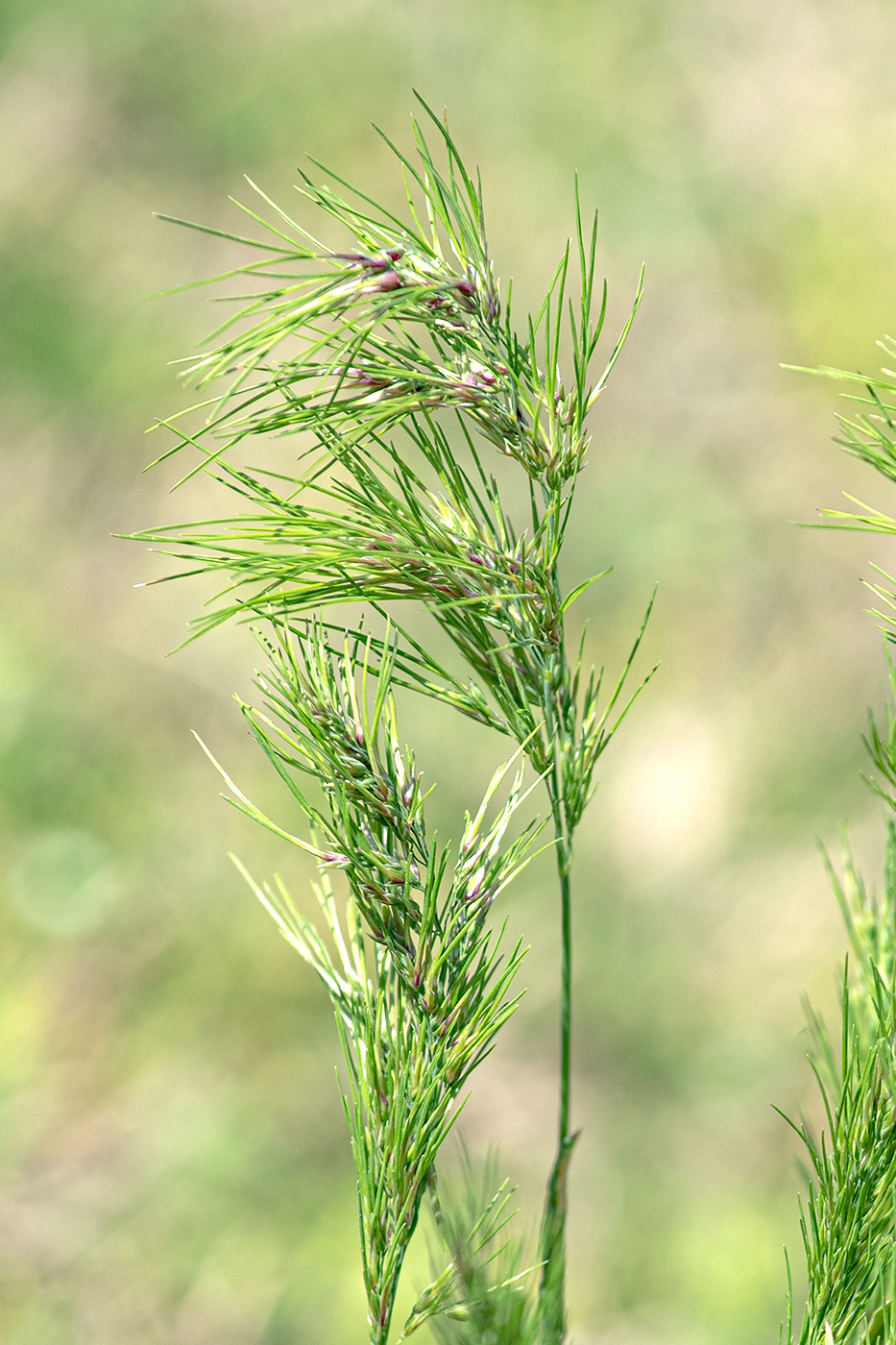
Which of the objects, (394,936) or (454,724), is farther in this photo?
(454,724)

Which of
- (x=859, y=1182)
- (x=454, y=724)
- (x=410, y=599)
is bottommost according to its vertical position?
(x=859, y=1182)

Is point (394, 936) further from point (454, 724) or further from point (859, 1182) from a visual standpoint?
point (454, 724)

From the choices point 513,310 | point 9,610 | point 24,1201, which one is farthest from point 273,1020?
point 513,310

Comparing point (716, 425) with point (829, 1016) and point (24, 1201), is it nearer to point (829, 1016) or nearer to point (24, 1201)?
point (829, 1016)

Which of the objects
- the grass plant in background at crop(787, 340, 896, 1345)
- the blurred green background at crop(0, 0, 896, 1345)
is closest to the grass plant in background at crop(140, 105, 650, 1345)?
the grass plant in background at crop(787, 340, 896, 1345)

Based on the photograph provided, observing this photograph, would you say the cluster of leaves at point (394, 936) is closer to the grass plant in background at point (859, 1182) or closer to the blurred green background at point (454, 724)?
the grass plant in background at point (859, 1182)

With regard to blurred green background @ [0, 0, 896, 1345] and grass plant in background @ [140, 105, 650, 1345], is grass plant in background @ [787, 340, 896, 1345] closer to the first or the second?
grass plant in background @ [140, 105, 650, 1345]

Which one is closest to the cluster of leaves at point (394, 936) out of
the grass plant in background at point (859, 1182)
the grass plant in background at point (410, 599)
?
the grass plant in background at point (410, 599)

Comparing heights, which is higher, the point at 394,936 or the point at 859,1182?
the point at 394,936

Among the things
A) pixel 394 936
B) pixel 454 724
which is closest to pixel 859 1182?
pixel 394 936
